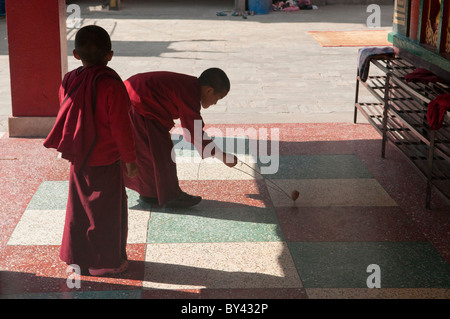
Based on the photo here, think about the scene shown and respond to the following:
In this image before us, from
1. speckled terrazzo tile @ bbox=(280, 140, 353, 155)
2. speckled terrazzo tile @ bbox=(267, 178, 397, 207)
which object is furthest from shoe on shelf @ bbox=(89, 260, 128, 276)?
speckled terrazzo tile @ bbox=(280, 140, 353, 155)

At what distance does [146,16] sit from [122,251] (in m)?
16.0

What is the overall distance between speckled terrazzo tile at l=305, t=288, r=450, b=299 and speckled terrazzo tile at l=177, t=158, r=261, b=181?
2.16 metres

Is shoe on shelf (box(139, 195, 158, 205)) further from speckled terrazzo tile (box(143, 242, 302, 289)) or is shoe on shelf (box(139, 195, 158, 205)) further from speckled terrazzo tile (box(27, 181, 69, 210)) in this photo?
speckled terrazzo tile (box(143, 242, 302, 289))

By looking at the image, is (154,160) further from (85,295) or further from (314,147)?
(314,147)

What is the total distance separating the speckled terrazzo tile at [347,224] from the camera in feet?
16.0

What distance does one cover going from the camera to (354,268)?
4.38 metres

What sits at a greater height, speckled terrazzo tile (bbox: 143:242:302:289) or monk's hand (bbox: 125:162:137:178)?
monk's hand (bbox: 125:162:137:178)

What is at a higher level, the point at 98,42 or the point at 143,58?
the point at 98,42

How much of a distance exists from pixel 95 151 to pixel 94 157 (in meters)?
0.04

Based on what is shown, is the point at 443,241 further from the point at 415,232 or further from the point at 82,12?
the point at 82,12

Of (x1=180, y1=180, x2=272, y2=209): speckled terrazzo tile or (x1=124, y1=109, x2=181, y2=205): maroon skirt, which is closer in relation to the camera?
(x1=124, y1=109, x2=181, y2=205): maroon skirt

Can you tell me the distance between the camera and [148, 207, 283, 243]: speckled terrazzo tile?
4.86 metres

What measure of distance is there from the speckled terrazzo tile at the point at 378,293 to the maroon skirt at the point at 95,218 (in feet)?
4.19
